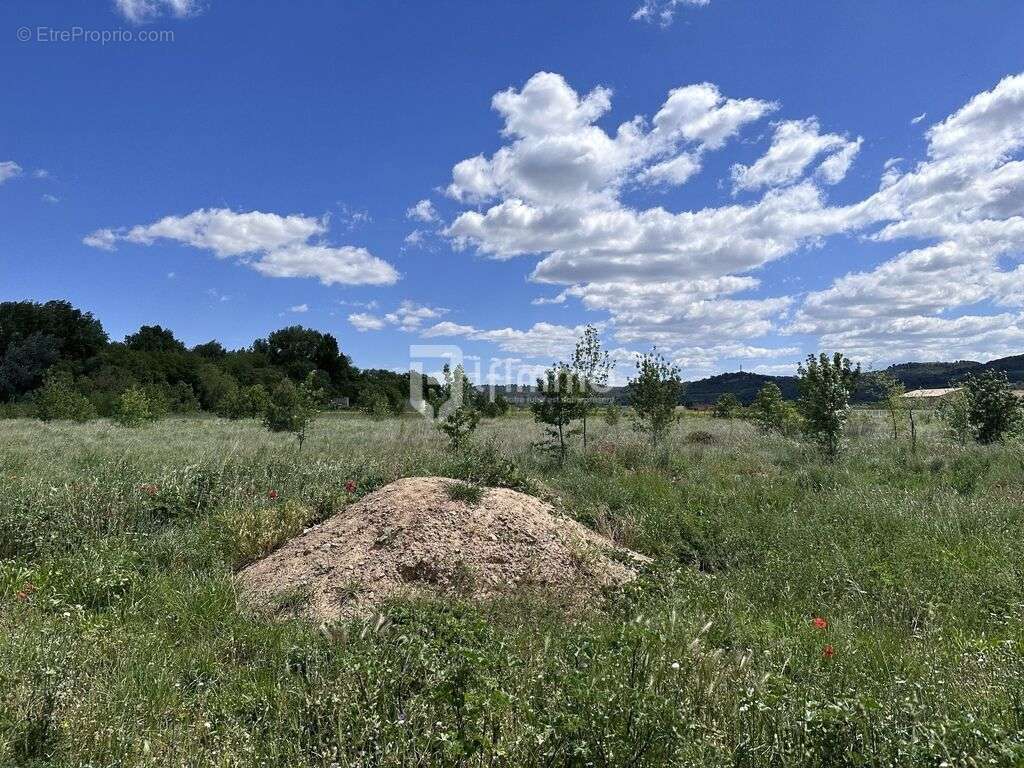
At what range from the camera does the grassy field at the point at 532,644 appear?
2.56 m

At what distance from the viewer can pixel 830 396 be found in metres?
14.2

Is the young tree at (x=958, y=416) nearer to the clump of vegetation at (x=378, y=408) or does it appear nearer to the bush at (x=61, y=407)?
the clump of vegetation at (x=378, y=408)

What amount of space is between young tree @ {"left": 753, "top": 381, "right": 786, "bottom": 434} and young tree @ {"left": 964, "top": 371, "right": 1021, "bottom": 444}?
7.11m

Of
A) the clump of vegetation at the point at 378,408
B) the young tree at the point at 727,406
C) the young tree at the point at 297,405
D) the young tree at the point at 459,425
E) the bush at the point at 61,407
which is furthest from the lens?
the clump of vegetation at the point at 378,408

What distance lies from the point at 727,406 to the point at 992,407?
19.3 metres

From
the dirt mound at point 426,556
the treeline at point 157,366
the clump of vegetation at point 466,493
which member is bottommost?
the dirt mound at point 426,556

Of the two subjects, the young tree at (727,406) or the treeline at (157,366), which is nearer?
the young tree at (727,406)

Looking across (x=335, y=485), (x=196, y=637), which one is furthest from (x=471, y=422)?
(x=196, y=637)

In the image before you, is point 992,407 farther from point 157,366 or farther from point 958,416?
point 157,366

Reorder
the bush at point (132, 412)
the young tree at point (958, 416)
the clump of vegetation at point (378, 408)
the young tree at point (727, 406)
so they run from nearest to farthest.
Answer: the young tree at point (958, 416) < the bush at point (132, 412) < the young tree at point (727, 406) < the clump of vegetation at point (378, 408)

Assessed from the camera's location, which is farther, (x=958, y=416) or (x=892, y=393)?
(x=892, y=393)

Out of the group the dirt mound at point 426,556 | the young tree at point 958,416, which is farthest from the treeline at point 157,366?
the dirt mound at point 426,556

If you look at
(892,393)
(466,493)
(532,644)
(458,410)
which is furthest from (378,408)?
(532,644)

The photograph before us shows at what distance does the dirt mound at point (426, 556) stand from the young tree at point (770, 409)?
20381 mm
